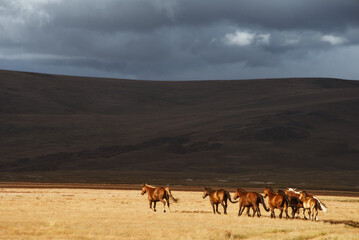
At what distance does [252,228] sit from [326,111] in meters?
156

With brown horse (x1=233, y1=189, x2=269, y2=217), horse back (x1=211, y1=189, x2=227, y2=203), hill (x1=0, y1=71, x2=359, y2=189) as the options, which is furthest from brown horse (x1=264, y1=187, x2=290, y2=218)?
hill (x1=0, y1=71, x2=359, y2=189)

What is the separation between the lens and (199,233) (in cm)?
2620

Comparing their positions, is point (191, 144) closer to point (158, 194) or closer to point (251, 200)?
point (158, 194)

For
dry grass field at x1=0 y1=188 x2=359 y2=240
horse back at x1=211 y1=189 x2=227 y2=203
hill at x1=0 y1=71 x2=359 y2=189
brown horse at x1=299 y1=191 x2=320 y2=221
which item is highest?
hill at x1=0 y1=71 x2=359 y2=189

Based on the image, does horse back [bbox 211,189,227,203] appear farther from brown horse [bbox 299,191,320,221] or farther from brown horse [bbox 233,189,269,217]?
brown horse [bbox 299,191,320,221]

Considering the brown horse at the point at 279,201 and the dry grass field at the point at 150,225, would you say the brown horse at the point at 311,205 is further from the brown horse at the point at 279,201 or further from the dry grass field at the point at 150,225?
the dry grass field at the point at 150,225

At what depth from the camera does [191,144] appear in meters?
153

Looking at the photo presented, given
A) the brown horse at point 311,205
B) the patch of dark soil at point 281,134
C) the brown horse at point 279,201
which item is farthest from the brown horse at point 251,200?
the patch of dark soil at point 281,134

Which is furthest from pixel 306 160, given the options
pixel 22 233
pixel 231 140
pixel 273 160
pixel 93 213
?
pixel 22 233

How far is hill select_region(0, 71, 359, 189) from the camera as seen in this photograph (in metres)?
122

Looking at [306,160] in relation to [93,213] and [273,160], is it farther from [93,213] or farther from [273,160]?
[93,213]

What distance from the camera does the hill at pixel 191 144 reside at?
401 feet

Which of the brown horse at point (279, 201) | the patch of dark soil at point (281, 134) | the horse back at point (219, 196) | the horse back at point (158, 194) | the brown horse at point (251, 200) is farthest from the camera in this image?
the patch of dark soil at point (281, 134)

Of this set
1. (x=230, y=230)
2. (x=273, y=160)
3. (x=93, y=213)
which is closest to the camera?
(x=230, y=230)
